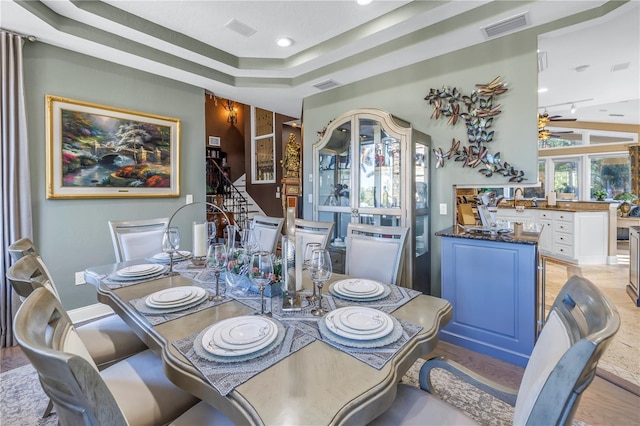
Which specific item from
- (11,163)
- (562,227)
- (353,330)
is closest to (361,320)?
(353,330)

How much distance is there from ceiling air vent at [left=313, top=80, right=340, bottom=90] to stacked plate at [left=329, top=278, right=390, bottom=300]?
111 inches

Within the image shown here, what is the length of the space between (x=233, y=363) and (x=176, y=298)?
0.60 metres

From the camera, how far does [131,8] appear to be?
2.52 metres

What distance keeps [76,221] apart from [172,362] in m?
2.85

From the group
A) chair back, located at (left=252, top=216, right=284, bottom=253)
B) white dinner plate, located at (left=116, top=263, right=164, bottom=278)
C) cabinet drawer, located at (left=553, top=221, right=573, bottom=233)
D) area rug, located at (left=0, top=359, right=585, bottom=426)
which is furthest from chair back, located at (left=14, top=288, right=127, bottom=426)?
cabinet drawer, located at (left=553, top=221, right=573, bottom=233)

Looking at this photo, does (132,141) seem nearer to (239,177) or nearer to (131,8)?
(131,8)

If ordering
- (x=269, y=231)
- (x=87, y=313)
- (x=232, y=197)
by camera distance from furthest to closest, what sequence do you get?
(x=232, y=197)
(x=87, y=313)
(x=269, y=231)

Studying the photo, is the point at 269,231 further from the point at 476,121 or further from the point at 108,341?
the point at 476,121

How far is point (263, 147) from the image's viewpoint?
820cm

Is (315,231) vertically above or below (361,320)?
above

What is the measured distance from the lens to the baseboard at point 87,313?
2975 mm

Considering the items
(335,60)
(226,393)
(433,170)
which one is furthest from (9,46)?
(433,170)

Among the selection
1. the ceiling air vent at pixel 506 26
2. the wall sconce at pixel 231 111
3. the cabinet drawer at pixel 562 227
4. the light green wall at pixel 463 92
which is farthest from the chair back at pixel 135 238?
the wall sconce at pixel 231 111

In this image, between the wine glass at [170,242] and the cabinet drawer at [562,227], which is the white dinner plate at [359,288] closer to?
the wine glass at [170,242]
